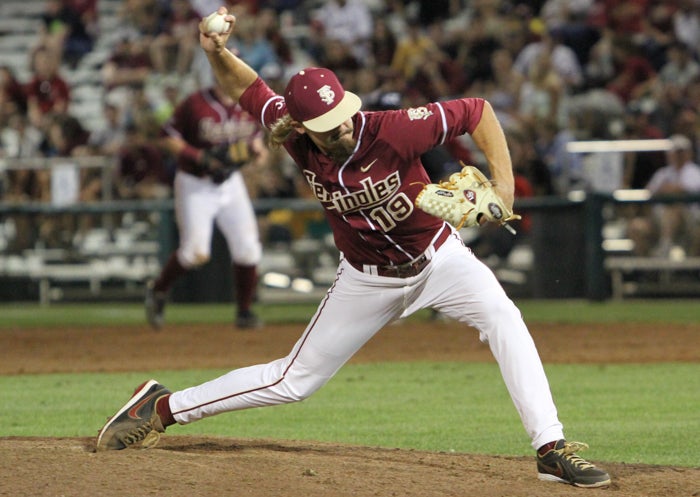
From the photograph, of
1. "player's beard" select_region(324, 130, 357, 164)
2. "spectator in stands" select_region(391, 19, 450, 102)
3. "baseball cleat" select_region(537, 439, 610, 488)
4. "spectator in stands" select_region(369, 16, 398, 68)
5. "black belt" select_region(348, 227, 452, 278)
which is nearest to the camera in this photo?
"baseball cleat" select_region(537, 439, 610, 488)

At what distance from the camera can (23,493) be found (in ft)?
15.4

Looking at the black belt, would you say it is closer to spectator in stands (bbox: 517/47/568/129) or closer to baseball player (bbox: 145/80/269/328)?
baseball player (bbox: 145/80/269/328)

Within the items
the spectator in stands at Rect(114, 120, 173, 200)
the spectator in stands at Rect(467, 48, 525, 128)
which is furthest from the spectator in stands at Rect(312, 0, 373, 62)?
the spectator in stands at Rect(114, 120, 173, 200)

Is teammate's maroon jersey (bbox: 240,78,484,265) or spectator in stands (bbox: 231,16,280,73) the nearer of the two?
teammate's maroon jersey (bbox: 240,78,484,265)

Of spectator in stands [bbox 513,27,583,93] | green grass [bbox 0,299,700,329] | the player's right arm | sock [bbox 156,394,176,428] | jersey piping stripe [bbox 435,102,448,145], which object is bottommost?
green grass [bbox 0,299,700,329]

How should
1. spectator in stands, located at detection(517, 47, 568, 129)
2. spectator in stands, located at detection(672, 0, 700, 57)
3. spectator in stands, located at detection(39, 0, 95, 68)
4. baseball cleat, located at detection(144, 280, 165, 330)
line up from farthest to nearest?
spectator in stands, located at detection(39, 0, 95, 68) → spectator in stands, located at detection(672, 0, 700, 57) → spectator in stands, located at detection(517, 47, 568, 129) → baseball cleat, located at detection(144, 280, 165, 330)

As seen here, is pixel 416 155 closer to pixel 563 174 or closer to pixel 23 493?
pixel 23 493

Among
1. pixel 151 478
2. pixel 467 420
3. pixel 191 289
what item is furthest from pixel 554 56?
pixel 151 478

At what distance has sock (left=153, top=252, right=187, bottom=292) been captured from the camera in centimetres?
1209

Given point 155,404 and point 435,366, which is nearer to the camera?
point 155,404

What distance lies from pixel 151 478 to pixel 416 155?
1751 millimetres

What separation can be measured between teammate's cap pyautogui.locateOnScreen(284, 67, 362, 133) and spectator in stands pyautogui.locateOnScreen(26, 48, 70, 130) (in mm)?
14964

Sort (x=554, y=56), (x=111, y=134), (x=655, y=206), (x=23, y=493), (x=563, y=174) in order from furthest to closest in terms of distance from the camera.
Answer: (x=111, y=134) < (x=554, y=56) < (x=563, y=174) < (x=655, y=206) < (x=23, y=493)

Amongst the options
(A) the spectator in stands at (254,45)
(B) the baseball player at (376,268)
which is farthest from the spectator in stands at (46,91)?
(B) the baseball player at (376,268)
